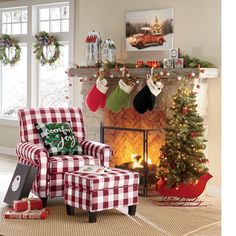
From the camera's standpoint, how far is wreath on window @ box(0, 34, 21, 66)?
24.5 ft

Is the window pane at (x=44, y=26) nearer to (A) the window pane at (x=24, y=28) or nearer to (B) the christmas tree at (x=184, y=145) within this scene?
(A) the window pane at (x=24, y=28)

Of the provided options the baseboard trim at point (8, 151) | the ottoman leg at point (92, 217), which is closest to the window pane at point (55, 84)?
the baseboard trim at point (8, 151)

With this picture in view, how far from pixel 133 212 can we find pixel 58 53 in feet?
11.0

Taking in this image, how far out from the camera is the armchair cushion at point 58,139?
4547 millimetres

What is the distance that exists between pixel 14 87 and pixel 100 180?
4.26 meters

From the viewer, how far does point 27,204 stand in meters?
4.16

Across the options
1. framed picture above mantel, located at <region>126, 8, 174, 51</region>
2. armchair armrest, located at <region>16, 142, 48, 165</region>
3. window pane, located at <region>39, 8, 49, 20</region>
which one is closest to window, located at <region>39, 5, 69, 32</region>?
window pane, located at <region>39, 8, 49, 20</region>

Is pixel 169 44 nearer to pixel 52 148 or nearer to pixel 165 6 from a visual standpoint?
pixel 165 6

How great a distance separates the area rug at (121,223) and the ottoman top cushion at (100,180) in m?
0.30

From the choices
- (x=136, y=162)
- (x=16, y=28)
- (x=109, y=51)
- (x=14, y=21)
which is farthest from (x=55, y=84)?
(x=136, y=162)

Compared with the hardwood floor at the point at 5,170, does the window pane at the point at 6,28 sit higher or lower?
higher

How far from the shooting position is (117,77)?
18.1ft

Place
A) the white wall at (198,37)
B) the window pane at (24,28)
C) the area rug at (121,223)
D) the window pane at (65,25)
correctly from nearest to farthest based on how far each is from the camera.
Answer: the area rug at (121,223) → the white wall at (198,37) → the window pane at (65,25) → the window pane at (24,28)
